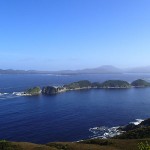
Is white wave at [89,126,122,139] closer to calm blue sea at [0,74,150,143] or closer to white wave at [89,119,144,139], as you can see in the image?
white wave at [89,119,144,139]

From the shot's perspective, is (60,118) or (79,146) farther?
(60,118)

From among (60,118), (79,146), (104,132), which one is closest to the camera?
(79,146)

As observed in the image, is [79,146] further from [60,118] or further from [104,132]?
[60,118]

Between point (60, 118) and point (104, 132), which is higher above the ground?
point (60, 118)

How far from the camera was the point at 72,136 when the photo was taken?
337 ft

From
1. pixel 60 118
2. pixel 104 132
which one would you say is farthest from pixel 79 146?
pixel 60 118

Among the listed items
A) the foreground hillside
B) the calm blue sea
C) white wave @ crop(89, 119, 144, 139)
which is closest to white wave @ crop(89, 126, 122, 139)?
white wave @ crop(89, 119, 144, 139)

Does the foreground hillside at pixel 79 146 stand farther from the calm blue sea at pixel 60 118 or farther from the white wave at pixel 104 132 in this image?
the calm blue sea at pixel 60 118

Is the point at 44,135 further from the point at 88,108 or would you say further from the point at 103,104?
the point at 103,104

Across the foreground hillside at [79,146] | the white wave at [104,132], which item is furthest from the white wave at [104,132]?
the foreground hillside at [79,146]

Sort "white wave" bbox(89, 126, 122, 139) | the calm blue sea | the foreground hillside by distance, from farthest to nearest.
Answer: the calm blue sea, "white wave" bbox(89, 126, 122, 139), the foreground hillside

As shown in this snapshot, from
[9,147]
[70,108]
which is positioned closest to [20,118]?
[70,108]

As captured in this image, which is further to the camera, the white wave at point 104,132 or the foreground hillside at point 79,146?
the white wave at point 104,132

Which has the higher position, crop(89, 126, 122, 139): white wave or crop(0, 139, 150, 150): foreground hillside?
crop(0, 139, 150, 150): foreground hillside
